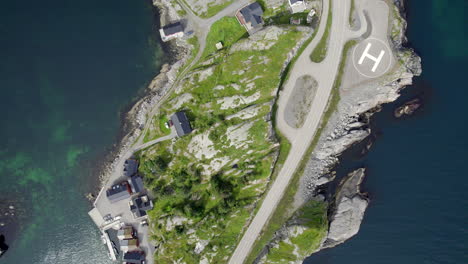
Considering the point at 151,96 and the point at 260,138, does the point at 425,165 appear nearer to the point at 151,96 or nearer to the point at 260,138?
the point at 260,138

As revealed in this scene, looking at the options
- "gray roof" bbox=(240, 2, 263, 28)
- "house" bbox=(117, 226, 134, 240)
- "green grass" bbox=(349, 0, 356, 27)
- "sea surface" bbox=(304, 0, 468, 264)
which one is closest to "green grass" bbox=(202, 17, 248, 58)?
"gray roof" bbox=(240, 2, 263, 28)

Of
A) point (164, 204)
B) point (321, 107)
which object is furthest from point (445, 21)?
point (164, 204)

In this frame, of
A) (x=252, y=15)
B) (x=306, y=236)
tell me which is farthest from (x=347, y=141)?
(x=252, y=15)

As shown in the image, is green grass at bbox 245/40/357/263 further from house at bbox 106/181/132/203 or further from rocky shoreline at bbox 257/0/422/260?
house at bbox 106/181/132/203

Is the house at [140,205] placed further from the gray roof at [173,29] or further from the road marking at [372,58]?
the road marking at [372,58]

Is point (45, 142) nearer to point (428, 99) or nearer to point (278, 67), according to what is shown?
point (278, 67)

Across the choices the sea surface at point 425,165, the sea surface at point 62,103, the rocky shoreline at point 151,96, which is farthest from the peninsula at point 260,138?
the sea surface at point 62,103

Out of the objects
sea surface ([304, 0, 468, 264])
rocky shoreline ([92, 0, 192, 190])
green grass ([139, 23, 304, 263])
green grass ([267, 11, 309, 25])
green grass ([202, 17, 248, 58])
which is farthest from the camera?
rocky shoreline ([92, 0, 192, 190])
